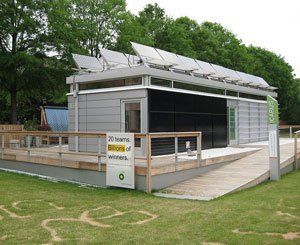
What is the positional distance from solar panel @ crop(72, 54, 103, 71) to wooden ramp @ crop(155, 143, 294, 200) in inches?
286

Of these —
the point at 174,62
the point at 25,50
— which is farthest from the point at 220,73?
the point at 25,50

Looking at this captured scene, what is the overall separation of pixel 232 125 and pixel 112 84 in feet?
24.9

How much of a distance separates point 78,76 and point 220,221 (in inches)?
417

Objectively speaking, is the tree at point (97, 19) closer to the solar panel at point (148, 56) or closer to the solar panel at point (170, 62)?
the solar panel at point (170, 62)

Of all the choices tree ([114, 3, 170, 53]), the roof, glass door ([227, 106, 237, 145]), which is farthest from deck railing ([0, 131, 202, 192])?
tree ([114, 3, 170, 53])

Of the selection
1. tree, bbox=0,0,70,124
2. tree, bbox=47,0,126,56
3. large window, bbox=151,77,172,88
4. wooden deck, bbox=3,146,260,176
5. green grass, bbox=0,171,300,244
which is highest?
tree, bbox=47,0,126,56

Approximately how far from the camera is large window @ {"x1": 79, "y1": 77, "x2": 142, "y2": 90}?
13930 mm

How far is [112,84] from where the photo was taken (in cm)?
1473

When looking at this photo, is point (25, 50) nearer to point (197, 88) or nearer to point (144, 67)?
point (197, 88)

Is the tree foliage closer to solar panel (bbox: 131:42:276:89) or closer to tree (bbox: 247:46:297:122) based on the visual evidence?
Result: tree (bbox: 247:46:297:122)

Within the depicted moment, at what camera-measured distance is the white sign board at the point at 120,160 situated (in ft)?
33.1

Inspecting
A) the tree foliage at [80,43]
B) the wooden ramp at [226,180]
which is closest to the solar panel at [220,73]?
the wooden ramp at [226,180]

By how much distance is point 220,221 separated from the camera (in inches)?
269

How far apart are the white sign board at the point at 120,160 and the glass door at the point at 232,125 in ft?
33.2
